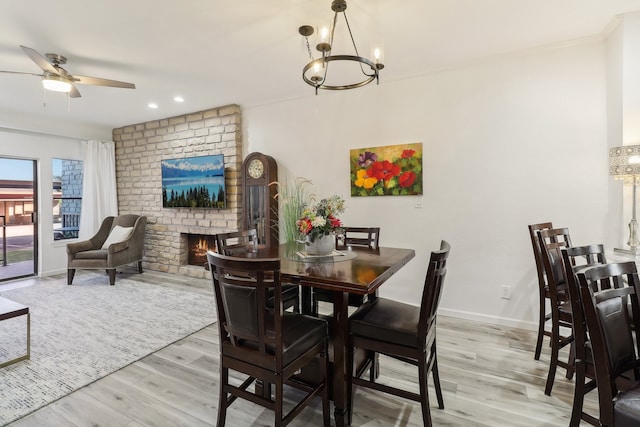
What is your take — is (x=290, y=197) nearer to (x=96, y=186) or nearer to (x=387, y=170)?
(x=387, y=170)

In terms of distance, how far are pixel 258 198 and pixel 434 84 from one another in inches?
102

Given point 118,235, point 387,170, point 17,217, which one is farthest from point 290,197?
point 17,217

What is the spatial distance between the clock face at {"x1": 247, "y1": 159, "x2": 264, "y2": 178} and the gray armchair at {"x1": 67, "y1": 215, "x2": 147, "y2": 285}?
228 cm

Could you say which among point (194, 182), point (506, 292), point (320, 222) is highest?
point (194, 182)

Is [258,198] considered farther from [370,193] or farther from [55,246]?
[55,246]

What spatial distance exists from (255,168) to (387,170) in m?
1.83

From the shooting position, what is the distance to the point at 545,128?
9.53 ft

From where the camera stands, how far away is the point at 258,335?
145 centimetres

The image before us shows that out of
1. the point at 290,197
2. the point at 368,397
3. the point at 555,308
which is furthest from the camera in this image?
the point at 290,197

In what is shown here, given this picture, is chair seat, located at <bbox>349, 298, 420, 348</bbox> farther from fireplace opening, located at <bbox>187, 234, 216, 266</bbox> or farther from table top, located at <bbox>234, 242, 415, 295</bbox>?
fireplace opening, located at <bbox>187, 234, 216, 266</bbox>

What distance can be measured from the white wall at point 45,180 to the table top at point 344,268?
4.96 metres

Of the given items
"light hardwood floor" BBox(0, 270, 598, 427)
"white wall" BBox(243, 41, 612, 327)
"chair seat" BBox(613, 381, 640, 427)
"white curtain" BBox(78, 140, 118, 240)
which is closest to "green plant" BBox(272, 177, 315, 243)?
"white wall" BBox(243, 41, 612, 327)

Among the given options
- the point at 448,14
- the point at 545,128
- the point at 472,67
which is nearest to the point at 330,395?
the point at 448,14

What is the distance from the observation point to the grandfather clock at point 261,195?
4230 mm
